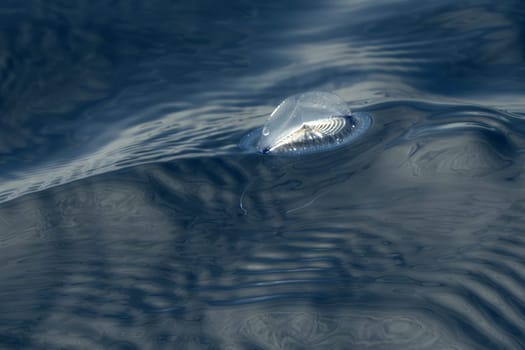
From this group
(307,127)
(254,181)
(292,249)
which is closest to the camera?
(292,249)

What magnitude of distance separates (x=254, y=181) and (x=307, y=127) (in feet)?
1.25

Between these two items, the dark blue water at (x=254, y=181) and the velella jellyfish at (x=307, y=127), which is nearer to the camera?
the dark blue water at (x=254, y=181)

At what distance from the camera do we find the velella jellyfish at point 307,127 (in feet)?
8.01

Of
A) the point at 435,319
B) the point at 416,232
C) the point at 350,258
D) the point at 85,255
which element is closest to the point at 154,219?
the point at 85,255

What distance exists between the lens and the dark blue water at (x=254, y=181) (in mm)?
1722

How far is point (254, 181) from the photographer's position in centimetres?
228

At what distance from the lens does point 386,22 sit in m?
3.16

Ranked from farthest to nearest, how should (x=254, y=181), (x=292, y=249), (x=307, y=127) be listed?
1. (x=307, y=127)
2. (x=254, y=181)
3. (x=292, y=249)

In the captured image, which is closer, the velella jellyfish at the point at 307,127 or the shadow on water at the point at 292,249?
the shadow on water at the point at 292,249

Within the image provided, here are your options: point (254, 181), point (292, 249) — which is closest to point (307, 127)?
point (254, 181)

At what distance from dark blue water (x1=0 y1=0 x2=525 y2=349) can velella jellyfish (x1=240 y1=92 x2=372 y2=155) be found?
0.06 m

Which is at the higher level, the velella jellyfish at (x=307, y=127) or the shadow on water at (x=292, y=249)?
the velella jellyfish at (x=307, y=127)

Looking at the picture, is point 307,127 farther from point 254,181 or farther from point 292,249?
point 292,249

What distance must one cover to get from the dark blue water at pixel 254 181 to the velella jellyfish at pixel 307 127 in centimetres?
6
